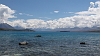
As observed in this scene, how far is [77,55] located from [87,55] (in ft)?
8.35

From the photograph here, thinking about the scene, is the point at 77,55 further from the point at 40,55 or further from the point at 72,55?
the point at 40,55

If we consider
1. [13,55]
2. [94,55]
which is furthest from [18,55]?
[94,55]

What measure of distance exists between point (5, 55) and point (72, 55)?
15.5 m

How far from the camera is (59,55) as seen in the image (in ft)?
128

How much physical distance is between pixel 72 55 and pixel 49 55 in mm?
5471

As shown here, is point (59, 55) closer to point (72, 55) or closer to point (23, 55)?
point (72, 55)

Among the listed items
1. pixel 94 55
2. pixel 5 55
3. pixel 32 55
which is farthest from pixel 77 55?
pixel 5 55

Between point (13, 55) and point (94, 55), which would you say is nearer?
point (13, 55)

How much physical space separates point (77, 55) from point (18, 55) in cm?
1385

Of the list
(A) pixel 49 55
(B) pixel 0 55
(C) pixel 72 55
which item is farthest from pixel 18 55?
(C) pixel 72 55

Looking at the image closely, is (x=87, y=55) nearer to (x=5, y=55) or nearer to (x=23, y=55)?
(x=23, y=55)

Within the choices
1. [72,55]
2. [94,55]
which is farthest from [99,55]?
[72,55]

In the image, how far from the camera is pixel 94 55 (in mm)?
40000

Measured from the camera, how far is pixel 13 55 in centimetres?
3750
